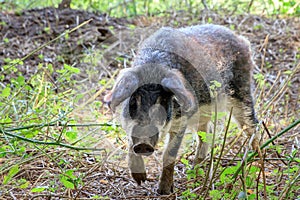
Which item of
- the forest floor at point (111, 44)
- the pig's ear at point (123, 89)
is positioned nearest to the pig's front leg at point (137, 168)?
the pig's ear at point (123, 89)

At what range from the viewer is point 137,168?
4.48m

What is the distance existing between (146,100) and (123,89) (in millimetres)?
226

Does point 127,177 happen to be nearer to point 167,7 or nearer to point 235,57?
point 235,57

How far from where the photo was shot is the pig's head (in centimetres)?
401

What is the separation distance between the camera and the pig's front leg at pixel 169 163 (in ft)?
14.9

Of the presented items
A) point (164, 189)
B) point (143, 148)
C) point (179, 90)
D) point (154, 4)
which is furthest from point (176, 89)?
point (154, 4)

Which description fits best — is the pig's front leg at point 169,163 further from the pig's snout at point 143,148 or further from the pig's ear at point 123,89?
the pig's ear at point 123,89

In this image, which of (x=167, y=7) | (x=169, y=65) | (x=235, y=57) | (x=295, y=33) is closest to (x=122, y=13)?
(x=167, y=7)

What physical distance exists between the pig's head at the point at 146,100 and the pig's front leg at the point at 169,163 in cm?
43

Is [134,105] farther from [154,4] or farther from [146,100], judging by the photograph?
[154,4]

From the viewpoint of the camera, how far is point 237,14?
33.4 ft

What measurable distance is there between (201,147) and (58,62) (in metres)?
3.49

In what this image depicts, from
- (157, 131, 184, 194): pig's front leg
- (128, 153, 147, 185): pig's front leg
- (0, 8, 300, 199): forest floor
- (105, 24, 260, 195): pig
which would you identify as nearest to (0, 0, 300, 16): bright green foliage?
(0, 8, 300, 199): forest floor

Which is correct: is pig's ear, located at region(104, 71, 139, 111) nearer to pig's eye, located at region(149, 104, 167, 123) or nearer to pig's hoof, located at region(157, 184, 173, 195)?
pig's eye, located at region(149, 104, 167, 123)
